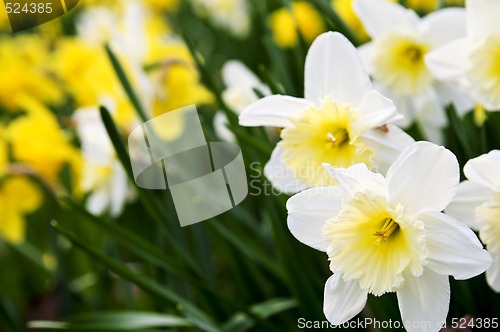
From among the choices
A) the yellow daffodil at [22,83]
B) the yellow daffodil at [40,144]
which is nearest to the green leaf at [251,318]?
the yellow daffodil at [40,144]

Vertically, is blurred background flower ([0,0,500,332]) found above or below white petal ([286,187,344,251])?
below

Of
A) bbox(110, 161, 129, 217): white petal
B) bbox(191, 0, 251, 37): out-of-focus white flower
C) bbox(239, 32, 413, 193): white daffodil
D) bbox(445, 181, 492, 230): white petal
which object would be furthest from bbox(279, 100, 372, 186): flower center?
bbox(191, 0, 251, 37): out-of-focus white flower

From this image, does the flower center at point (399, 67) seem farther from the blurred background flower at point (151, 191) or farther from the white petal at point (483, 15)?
the white petal at point (483, 15)

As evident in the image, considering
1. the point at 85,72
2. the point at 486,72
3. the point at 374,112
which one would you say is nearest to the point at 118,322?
the point at 374,112

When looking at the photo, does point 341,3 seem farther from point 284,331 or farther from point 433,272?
point 433,272

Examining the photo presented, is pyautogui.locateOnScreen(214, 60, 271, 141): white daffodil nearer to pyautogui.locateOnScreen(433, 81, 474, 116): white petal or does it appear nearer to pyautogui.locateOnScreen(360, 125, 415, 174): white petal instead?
pyautogui.locateOnScreen(433, 81, 474, 116): white petal

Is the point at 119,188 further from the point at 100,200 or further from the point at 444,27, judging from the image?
the point at 444,27
